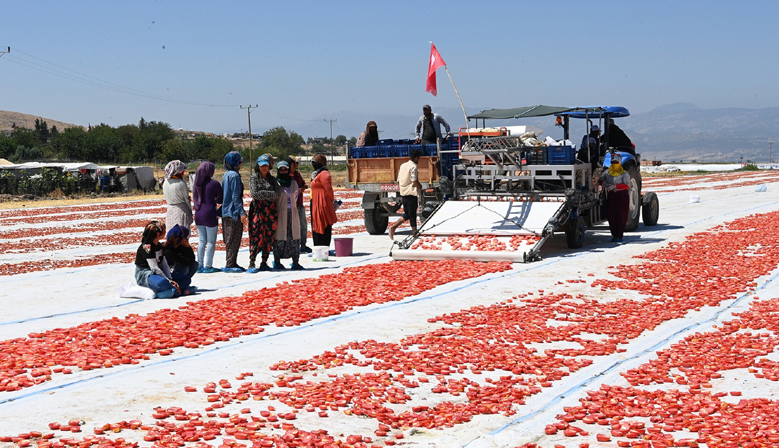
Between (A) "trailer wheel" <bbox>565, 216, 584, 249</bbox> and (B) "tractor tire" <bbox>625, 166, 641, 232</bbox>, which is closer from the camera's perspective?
(A) "trailer wheel" <bbox>565, 216, 584, 249</bbox>

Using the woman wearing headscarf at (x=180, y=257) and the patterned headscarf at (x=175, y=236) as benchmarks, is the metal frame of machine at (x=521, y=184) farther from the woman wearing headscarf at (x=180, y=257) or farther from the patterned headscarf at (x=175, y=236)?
the patterned headscarf at (x=175, y=236)

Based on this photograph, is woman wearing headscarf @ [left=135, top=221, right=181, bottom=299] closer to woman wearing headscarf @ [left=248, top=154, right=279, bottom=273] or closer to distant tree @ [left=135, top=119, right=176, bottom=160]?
woman wearing headscarf @ [left=248, top=154, right=279, bottom=273]

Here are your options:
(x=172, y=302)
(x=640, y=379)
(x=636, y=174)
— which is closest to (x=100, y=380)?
(x=172, y=302)

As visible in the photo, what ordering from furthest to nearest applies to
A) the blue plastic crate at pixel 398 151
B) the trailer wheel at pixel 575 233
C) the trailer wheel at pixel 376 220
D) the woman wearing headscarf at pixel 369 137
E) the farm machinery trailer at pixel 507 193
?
1. the trailer wheel at pixel 376 220
2. the woman wearing headscarf at pixel 369 137
3. the blue plastic crate at pixel 398 151
4. the trailer wheel at pixel 575 233
5. the farm machinery trailer at pixel 507 193

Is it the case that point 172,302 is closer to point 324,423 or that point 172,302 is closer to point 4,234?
point 324,423

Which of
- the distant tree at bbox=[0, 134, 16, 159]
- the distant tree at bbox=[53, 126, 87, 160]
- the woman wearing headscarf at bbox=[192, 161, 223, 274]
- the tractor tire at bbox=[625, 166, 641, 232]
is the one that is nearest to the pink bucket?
the woman wearing headscarf at bbox=[192, 161, 223, 274]

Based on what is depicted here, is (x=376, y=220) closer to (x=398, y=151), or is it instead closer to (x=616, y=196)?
(x=398, y=151)

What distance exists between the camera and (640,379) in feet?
22.0

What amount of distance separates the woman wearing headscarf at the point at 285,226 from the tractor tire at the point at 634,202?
9.10m

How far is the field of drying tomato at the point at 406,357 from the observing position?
561 cm

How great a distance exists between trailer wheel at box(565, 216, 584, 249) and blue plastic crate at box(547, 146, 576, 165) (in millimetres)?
1157

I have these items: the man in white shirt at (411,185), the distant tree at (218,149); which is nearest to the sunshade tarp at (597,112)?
the man in white shirt at (411,185)

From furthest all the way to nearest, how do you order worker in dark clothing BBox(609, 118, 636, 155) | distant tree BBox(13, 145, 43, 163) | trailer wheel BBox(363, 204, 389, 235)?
distant tree BBox(13, 145, 43, 163) < trailer wheel BBox(363, 204, 389, 235) < worker in dark clothing BBox(609, 118, 636, 155)

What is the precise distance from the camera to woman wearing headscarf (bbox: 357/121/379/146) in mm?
19203
